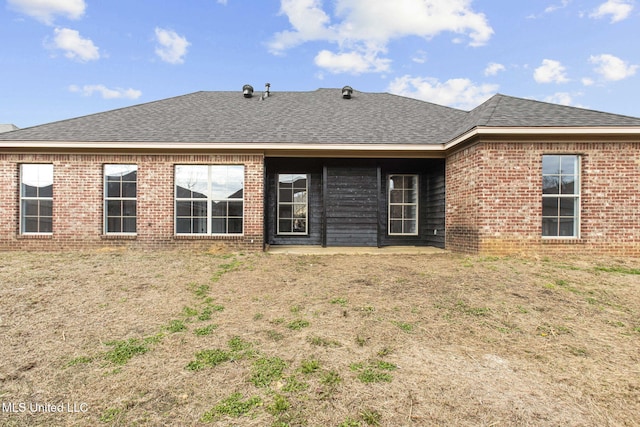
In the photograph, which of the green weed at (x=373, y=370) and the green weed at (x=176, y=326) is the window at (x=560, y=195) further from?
the green weed at (x=176, y=326)

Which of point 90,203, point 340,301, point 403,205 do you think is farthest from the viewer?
point 403,205

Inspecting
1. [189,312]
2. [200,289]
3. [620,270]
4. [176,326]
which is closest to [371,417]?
[176,326]

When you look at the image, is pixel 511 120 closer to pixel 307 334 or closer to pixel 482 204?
pixel 482 204

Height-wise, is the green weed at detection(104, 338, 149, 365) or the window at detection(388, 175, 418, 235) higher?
the window at detection(388, 175, 418, 235)

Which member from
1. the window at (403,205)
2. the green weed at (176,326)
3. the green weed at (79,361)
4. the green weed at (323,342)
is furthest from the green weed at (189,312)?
the window at (403,205)

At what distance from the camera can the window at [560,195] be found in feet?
26.7

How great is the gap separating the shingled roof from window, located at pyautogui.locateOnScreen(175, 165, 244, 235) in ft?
2.98

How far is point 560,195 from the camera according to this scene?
26.6 ft

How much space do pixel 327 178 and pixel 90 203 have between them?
Result: 6.95 meters

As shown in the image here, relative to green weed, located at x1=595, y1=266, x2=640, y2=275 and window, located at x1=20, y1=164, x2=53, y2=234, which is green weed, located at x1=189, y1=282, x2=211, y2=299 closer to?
window, located at x1=20, y1=164, x2=53, y2=234

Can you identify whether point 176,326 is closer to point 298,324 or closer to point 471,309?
point 298,324

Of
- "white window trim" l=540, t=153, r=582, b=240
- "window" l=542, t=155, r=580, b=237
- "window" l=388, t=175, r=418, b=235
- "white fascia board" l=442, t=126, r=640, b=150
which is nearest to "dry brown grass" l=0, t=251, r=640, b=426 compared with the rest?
"white window trim" l=540, t=153, r=582, b=240

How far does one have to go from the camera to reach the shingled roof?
28.1 feet

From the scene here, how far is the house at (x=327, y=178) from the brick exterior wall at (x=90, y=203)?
0.03m
